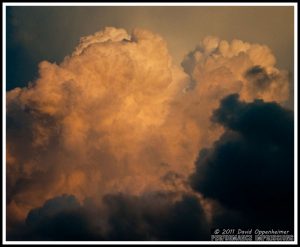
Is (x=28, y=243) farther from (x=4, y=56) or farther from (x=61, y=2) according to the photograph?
(x=61, y=2)

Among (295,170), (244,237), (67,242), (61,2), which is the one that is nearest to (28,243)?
(67,242)

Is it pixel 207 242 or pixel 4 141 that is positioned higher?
pixel 4 141

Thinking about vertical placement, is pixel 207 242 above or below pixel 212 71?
below

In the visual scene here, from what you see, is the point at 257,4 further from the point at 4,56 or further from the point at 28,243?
the point at 28,243

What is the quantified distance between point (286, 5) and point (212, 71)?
22.9ft

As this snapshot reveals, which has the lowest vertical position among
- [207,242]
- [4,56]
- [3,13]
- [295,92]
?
[207,242]

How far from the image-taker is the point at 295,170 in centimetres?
3181

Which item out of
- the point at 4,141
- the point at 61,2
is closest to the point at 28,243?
the point at 4,141

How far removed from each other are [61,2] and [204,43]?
1066cm

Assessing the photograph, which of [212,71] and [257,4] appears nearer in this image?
[257,4]

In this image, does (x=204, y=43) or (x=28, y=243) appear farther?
(x=204, y=43)

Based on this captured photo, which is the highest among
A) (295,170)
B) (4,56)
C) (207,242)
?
(4,56)

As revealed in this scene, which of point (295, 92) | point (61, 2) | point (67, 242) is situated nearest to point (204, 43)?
point (295, 92)

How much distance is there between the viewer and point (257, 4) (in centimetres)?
3291
